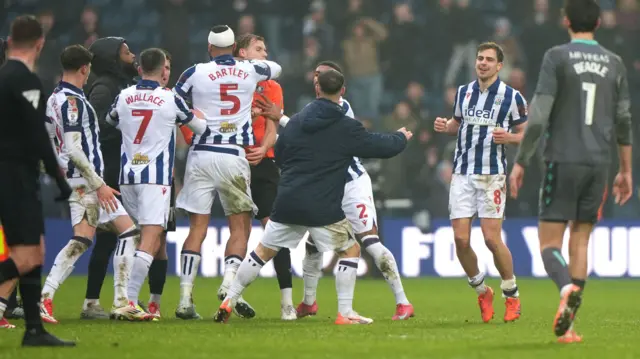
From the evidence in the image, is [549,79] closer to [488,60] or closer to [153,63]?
[488,60]

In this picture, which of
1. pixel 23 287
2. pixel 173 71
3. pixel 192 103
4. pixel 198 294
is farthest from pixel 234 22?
pixel 23 287

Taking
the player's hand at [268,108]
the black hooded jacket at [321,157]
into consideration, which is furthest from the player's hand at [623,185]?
the player's hand at [268,108]

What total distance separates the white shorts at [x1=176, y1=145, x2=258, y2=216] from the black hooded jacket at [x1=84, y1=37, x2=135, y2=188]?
0.83m

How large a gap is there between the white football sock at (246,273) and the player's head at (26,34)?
8.90 ft

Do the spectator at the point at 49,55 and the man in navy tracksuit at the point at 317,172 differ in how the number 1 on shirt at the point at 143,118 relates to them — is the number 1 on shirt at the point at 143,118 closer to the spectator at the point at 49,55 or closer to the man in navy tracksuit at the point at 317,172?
the man in navy tracksuit at the point at 317,172

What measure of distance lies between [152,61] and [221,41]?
0.69 m

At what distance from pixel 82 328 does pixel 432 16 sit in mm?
11958

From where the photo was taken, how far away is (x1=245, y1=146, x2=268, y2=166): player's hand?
11.0 m

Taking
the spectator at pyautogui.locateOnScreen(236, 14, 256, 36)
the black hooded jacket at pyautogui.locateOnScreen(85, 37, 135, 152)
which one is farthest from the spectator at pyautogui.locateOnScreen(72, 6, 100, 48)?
the black hooded jacket at pyautogui.locateOnScreen(85, 37, 135, 152)

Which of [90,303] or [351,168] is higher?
[351,168]

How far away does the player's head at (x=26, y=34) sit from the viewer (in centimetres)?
773

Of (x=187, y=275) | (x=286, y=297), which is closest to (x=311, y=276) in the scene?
(x=286, y=297)

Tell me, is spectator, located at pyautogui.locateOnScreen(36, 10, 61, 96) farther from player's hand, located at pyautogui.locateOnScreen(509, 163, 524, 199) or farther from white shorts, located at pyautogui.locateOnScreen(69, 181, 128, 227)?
player's hand, located at pyautogui.locateOnScreen(509, 163, 524, 199)

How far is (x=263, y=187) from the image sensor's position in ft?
37.5
